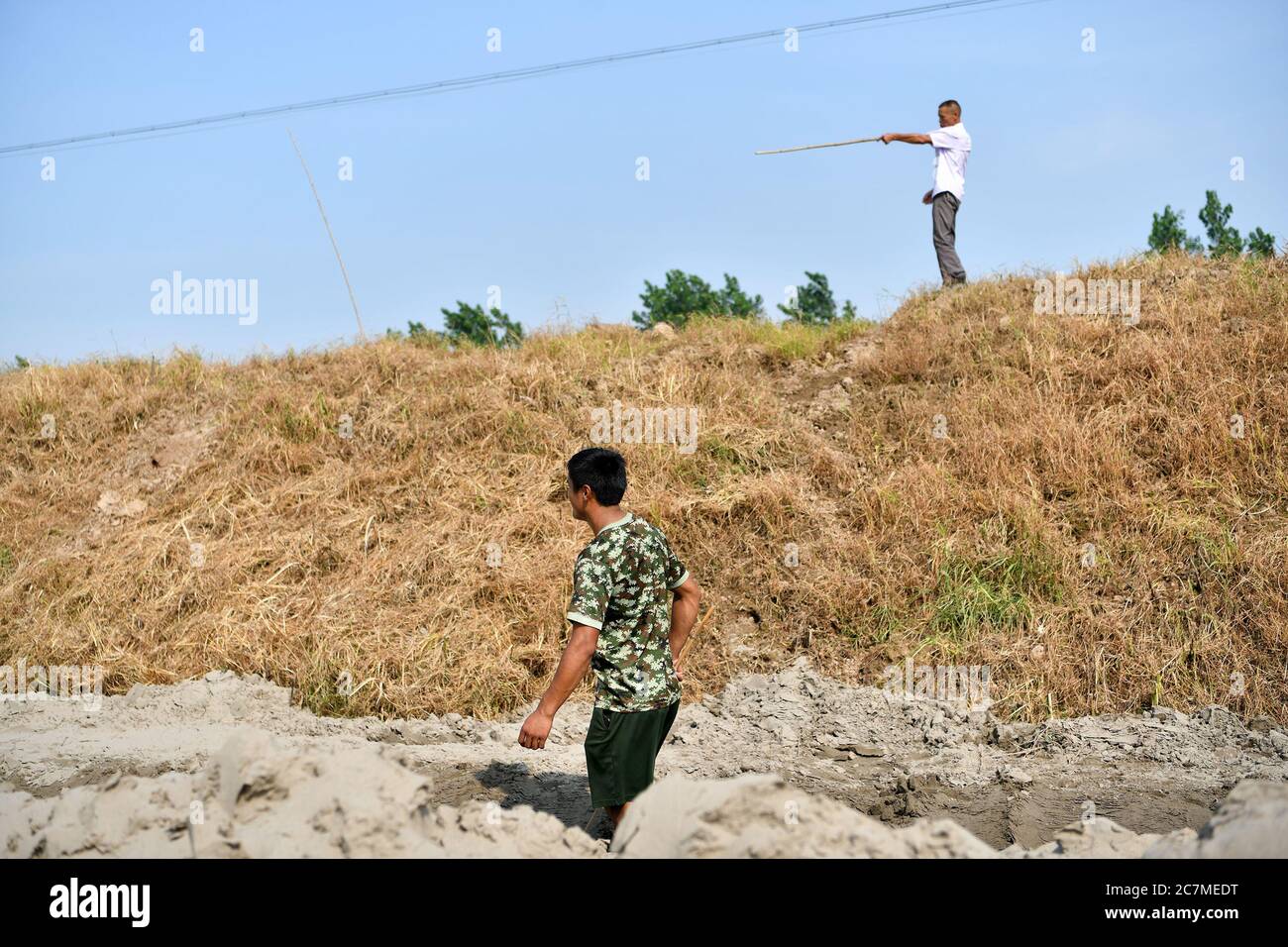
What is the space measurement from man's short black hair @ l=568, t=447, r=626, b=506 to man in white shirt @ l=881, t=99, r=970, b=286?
7.92 meters

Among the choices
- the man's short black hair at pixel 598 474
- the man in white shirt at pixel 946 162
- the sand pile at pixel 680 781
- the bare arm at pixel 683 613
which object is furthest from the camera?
the man in white shirt at pixel 946 162

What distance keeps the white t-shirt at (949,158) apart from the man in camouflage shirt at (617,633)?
8.00 metres

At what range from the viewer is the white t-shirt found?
1101cm

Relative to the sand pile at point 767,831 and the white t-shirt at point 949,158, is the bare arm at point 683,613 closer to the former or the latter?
the sand pile at point 767,831

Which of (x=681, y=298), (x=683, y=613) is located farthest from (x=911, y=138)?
(x=681, y=298)

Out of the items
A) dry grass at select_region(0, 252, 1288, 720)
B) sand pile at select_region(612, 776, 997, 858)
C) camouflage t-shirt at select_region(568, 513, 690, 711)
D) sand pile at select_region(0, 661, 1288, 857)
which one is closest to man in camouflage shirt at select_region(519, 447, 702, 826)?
camouflage t-shirt at select_region(568, 513, 690, 711)

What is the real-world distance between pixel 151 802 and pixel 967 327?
8849mm

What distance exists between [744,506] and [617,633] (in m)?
4.80

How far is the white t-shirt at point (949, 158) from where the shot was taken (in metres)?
11.0

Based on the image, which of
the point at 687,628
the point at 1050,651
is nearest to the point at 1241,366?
the point at 1050,651

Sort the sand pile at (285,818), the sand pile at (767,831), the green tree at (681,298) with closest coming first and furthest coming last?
1. the sand pile at (767,831)
2. the sand pile at (285,818)
3. the green tree at (681,298)

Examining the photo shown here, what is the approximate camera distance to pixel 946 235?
11.4 meters

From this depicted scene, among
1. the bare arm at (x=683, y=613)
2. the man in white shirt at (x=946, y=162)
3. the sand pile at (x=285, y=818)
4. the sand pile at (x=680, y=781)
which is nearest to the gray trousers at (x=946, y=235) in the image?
the man in white shirt at (x=946, y=162)
